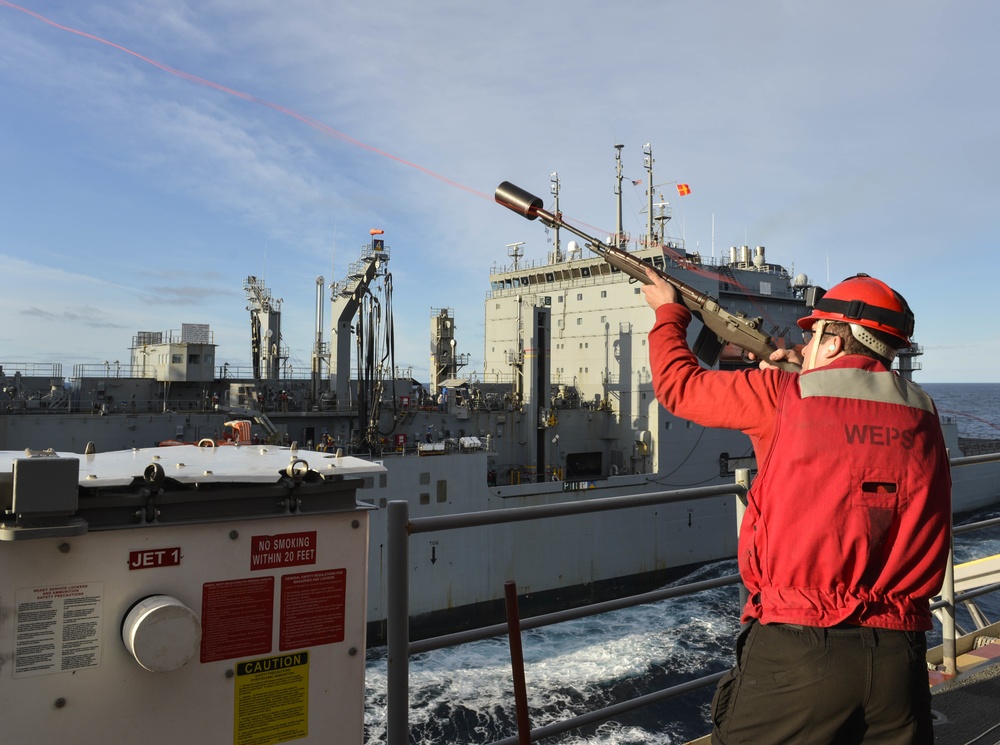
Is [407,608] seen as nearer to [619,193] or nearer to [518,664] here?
[518,664]

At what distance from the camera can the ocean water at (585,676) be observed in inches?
468

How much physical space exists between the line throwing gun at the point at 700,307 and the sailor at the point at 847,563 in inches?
20.4

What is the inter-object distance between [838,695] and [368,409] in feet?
58.9

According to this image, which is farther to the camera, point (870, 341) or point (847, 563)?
point (870, 341)

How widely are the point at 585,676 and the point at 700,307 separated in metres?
12.7

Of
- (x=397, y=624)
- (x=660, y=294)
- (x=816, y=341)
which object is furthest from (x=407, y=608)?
(x=816, y=341)

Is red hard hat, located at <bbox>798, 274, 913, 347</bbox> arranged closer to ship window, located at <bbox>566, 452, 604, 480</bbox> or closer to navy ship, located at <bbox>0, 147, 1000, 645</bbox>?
navy ship, located at <bbox>0, 147, 1000, 645</bbox>

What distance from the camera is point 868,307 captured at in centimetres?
163

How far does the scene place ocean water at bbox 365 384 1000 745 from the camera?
1190 cm

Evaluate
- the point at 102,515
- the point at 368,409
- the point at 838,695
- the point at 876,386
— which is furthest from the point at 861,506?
the point at 368,409

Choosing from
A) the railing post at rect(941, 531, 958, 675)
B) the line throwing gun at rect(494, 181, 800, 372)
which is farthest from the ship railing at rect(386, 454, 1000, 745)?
the railing post at rect(941, 531, 958, 675)

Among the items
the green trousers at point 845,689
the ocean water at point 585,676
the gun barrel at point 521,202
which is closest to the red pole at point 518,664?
the green trousers at point 845,689

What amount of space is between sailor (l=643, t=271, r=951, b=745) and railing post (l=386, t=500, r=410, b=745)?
2.75ft

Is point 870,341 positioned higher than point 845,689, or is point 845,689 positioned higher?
point 870,341
